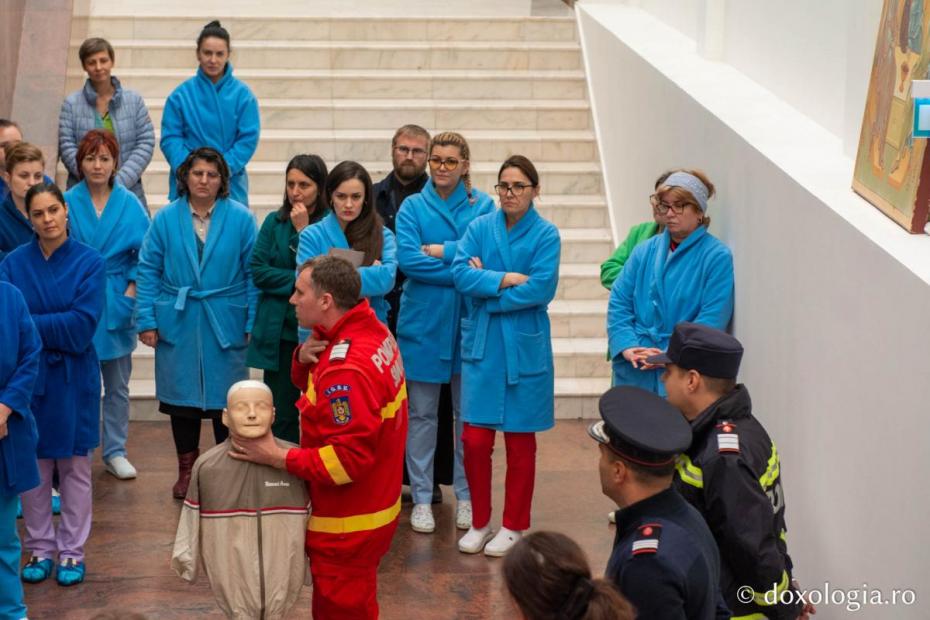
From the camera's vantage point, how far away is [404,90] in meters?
11.2

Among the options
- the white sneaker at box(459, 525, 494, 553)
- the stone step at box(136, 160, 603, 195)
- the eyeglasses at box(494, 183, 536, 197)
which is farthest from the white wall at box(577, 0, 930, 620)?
the stone step at box(136, 160, 603, 195)

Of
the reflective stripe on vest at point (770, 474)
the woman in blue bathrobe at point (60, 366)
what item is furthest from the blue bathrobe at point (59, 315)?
the reflective stripe on vest at point (770, 474)

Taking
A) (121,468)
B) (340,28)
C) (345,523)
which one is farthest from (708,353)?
(340,28)

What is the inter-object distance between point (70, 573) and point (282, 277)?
176 cm

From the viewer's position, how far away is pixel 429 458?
6.91 m

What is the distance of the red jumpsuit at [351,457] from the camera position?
177 inches

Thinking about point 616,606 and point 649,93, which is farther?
point 649,93

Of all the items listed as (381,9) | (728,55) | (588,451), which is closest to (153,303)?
(588,451)

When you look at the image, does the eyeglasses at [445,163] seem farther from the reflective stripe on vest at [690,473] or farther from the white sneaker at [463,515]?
the reflective stripe on vest at [690,473]

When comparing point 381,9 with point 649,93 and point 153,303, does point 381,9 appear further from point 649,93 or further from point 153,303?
point 153,303

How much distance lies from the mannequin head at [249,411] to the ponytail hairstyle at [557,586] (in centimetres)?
176

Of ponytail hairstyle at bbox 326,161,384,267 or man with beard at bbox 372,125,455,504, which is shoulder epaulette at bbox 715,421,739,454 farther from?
man with beard at bbox 372,125,455,504

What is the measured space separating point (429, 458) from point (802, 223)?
236 centimetres

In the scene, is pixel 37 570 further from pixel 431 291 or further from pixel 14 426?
pixel 431 291
